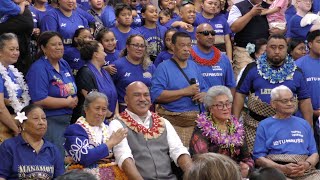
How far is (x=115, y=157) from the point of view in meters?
5.61

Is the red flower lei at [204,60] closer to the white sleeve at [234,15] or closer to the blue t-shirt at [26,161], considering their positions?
the white sleeve at [234,15]

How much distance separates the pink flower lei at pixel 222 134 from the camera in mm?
5906

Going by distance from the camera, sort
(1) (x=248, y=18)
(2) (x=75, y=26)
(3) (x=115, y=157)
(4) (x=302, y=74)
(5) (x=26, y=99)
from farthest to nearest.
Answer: (1) (x=248, y=18)
(2) (x=75, y=26)
(4) (x=302, y=74)
(5) (x=26, y=99)
(3) (x=115, y=157)

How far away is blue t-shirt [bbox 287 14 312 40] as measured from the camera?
8.84 m

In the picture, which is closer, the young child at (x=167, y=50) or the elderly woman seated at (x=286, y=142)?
the elderly woman seated at (x=286, y=142)

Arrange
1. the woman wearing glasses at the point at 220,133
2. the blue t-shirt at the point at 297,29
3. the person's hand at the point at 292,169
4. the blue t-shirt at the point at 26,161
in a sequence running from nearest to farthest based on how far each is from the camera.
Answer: the blue t-shirt at the point at 26,161
the woman wearing glasses at the point at 220,133
the person's hand at the point at 292,169
the blue t-shirt at the point at 297,29

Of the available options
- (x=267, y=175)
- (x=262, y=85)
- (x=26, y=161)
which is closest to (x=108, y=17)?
(x=262, y=85)

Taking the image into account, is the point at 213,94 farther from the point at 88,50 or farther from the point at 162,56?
the point at 162,56

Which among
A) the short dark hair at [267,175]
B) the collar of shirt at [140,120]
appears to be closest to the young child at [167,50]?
the collar of shirt at [140,120]

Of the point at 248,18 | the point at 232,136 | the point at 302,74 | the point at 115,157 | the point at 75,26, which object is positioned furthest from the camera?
the point at 248,18

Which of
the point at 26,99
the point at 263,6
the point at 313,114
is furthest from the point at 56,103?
the point at 263,6

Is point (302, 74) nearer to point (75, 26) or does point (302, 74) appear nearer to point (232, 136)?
point (232, 136)

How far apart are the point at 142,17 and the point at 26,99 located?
313 centimetres

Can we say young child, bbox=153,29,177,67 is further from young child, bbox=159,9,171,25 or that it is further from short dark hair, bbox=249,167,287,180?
short dark hair, bbox=249,167,287,180
